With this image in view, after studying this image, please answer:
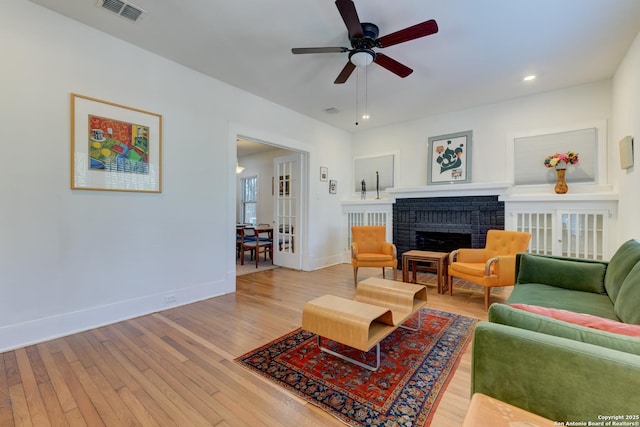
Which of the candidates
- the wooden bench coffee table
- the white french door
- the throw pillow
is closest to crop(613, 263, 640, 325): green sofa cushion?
the throw pillow

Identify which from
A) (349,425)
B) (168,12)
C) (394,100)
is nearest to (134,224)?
(168,12)

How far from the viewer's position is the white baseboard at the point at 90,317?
229 centimetres

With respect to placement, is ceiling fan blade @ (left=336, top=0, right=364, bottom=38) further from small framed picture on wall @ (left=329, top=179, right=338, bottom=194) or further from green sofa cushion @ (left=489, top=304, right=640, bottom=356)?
small framed picture on wall @ (left=329, top=179, right=338, bottom=194)

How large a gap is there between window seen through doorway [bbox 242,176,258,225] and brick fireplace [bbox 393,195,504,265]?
464 cm

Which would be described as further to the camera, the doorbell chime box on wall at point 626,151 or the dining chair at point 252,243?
the dining chair at point 252,243

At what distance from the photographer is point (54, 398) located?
66.6 inches

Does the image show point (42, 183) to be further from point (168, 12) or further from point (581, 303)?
point (581, 303)

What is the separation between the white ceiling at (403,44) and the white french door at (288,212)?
5.24ft

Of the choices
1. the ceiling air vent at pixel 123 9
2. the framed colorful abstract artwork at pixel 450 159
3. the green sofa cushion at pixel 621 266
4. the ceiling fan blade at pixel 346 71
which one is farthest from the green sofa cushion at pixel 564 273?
the ceiling air vent at pixel 123 9

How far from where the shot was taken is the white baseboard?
2295 millimetres

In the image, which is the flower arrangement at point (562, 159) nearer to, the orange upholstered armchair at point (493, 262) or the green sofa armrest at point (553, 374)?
the orange upholstered armchair at point (493, 262)

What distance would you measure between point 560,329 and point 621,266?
151 cm

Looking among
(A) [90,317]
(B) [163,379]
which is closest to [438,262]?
(B) [163,379]

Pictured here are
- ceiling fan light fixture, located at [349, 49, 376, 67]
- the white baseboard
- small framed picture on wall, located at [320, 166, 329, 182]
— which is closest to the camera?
the white baseboard
